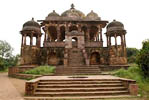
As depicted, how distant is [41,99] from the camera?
17.0 feet

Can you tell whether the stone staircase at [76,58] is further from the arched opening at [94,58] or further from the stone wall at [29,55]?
the stone wall at [29,55]

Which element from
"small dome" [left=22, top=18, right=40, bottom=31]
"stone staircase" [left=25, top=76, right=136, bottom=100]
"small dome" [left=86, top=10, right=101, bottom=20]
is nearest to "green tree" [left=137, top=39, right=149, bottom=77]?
"stone staircase" [left=25, top=76, right=136, bottom=100]

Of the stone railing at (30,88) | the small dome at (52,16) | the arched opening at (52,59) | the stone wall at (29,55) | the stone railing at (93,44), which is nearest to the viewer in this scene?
the stone railing at (30,88)

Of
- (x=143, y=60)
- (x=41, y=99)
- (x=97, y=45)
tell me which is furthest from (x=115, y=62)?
(x=41, y=99)

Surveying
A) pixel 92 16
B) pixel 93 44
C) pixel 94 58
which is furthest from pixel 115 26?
pixel 94 58

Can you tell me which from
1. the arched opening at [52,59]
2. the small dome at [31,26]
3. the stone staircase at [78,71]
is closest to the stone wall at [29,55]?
the arched opening at [52,59]

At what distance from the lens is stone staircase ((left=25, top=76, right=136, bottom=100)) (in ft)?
18.6

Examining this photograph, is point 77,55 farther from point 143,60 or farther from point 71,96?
point 71,96

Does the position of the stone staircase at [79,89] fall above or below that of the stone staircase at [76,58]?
below

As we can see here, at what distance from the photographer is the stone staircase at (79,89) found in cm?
566

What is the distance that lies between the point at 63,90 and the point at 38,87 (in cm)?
136

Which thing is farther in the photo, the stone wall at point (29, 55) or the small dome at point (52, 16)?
the small dome at point (52, 16)

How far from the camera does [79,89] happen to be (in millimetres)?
6125

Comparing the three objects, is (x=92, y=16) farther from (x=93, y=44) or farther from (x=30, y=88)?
(x=30, y=88)
